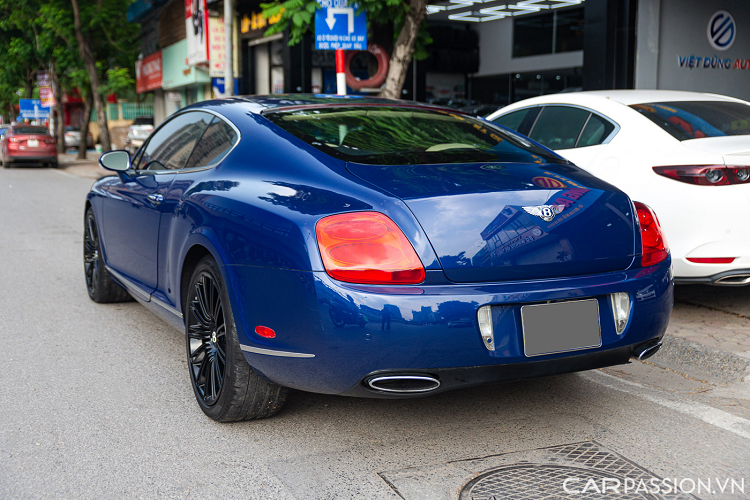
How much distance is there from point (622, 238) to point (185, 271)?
2048 millimetres

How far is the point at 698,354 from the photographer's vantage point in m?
4.48

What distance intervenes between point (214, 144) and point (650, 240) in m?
2.17

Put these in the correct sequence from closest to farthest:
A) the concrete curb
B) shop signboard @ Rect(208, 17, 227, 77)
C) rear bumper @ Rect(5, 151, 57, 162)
A: the concrete curb, shop signboard @ Rect(208, 17, 227, 77), rear bumper @ Rect(5, 151, 57, 162)

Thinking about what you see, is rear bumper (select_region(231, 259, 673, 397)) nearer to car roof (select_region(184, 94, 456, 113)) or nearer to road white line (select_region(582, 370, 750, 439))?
road white line (select_region(582, 370, 750, 439))

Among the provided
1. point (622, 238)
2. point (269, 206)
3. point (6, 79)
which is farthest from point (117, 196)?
point (6, 79)

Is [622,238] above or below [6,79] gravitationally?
below

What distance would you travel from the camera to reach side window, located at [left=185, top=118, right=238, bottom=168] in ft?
12.6

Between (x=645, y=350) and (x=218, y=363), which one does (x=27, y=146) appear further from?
(x=645, y=350)

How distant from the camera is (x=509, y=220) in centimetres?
297

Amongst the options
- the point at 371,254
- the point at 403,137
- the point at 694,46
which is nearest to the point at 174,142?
the point at 403,137

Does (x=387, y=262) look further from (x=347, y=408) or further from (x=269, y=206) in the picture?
(x=347, y=408)

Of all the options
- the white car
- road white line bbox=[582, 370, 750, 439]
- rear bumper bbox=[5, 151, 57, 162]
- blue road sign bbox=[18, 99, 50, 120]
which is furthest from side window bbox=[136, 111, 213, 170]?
blue road sign bbox=[18, 99, 50, 120]
